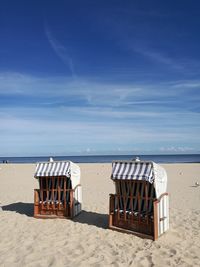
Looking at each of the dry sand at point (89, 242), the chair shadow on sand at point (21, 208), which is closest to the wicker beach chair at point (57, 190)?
the dry sand at point (89, 242)

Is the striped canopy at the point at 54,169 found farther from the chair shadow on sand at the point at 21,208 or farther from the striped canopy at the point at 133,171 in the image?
the striped canopy at the point at 133,171

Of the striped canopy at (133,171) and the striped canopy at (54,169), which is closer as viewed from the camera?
the striped canopy at (133,171)

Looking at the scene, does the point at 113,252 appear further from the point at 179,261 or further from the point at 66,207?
the point at 66,207

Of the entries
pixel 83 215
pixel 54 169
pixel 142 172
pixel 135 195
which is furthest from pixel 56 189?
pixel 142 172

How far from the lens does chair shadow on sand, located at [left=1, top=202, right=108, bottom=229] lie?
1018 cm

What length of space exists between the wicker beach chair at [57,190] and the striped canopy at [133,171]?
2.12 metres

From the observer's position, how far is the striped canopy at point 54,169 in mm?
10445

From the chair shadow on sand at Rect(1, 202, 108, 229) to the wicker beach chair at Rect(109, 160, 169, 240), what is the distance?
0.95 meters

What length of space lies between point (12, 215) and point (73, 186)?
2.55m

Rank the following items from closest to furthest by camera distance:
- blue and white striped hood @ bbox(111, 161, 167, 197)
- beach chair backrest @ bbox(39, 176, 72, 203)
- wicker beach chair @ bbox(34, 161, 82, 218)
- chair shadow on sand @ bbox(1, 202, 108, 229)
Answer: blue and white striped hood @ bbox(111, 161, 167, 197), chair shadow on sand @ bbox(1, 202, 108, 229), wicker beach chair @ bbox(34, 161, 82, 218), beach chair backrest @ bbox(39, 176, 72, 203)

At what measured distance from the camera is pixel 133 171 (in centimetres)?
865

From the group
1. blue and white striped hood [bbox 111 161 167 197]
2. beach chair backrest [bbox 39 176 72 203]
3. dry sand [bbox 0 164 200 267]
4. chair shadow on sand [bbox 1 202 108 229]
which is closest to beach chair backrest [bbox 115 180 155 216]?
blue and white striped hood [bbox 111 161 167 197]

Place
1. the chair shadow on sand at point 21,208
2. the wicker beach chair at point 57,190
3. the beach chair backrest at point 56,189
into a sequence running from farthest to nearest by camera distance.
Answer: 1. the chair shadow on sand at point 21,208
2. the beach chair backrest at point 56,189
3. the wicker beach chair at point 57,190

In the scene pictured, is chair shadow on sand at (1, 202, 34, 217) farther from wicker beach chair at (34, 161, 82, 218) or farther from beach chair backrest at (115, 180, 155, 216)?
beach chair backrest at (115, 180, 155, 216)
